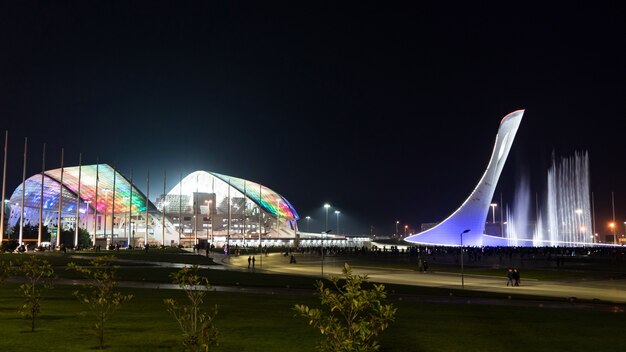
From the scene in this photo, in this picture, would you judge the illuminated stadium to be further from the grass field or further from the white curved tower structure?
the grass field

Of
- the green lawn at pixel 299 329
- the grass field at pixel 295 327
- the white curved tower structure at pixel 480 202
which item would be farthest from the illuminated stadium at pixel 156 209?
the green lawn at pixel 299 329

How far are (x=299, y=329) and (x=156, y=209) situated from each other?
104436mm

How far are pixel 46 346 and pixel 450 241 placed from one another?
205 ft

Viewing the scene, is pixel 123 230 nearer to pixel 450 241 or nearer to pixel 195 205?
pixel 195 205

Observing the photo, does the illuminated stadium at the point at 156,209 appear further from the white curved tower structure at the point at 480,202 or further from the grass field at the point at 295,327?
the grass field at the point at 295,327

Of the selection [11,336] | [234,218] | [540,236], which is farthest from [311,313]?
[234,218]

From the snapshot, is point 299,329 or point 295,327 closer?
point 299,329

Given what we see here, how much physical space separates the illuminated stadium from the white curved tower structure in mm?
30848

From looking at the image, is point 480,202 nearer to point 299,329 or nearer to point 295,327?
point 295,327

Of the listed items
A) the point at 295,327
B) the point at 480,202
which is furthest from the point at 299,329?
the point at 480,202

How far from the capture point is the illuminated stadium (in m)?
98.3

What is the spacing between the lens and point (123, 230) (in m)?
105

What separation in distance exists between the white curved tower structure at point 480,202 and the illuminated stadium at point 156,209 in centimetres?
3085

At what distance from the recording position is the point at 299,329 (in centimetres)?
1213
